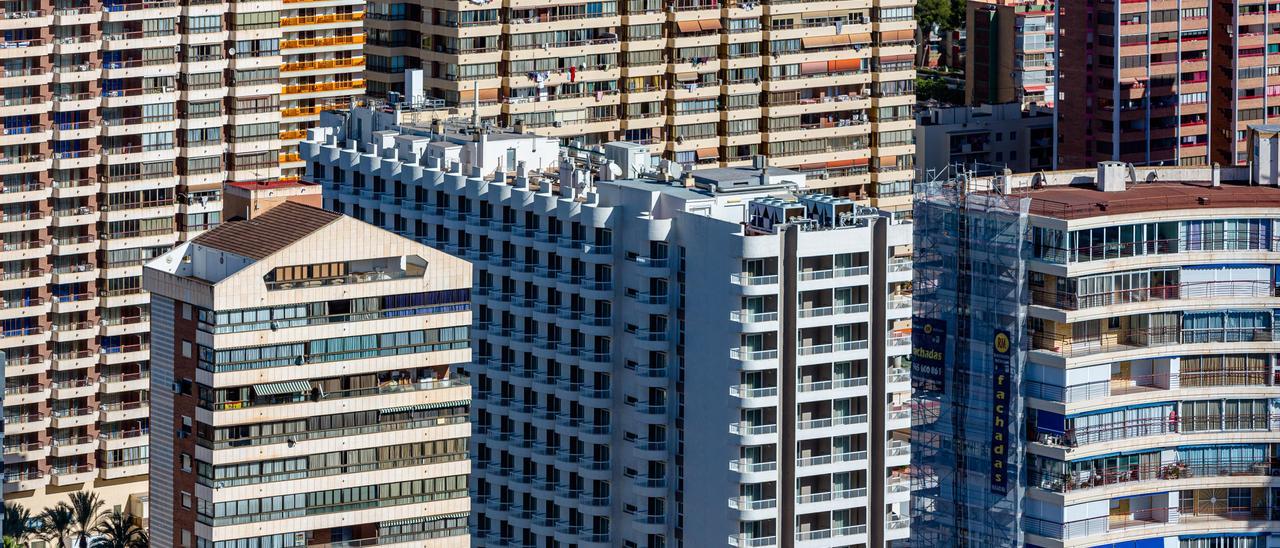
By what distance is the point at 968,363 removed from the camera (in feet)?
619

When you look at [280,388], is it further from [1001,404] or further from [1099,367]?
[1099,367]

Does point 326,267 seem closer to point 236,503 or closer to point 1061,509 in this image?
point 236,503

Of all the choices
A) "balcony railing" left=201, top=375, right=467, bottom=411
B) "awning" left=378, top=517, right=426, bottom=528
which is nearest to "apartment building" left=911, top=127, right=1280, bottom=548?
"balcony railing" left=201, top=375, right=467, bottom=411

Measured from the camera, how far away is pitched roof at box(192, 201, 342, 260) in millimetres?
178750

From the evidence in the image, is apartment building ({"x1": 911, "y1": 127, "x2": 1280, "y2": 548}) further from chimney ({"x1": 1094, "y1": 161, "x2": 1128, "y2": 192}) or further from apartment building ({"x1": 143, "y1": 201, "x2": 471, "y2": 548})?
apartment building ({"x1": 143, "y1": 201, "x2": 471, "y2": 548})

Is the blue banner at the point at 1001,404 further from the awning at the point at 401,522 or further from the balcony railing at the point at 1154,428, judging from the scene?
the awning at the point at 401,522

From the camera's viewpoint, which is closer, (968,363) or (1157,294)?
(1157,294)

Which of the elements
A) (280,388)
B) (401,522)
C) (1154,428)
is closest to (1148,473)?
(1154,428)

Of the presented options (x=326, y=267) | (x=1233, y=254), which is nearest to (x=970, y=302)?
(x=1233, y=254)

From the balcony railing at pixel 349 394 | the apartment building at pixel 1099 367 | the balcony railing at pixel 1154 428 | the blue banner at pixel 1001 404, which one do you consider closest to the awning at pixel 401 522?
the balcony railing at pixel 349 394

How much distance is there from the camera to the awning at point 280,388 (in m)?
176

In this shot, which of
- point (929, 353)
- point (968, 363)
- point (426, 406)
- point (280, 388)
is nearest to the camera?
point (280, 388)

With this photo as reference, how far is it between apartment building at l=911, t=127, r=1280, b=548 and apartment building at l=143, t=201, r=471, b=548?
2775cm

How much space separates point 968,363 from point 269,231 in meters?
38.6
